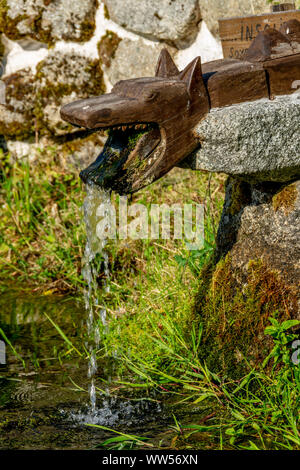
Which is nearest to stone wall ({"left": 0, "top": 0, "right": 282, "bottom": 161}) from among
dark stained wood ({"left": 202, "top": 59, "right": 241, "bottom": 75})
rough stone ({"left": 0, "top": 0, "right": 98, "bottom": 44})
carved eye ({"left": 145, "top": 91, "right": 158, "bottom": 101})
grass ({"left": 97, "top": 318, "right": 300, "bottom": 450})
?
rough stone ({"left": 0, "top": 0, "right": 98, "bottom": 44})

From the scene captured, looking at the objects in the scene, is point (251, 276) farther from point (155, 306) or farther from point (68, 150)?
point (68, 150)

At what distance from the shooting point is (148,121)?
193cm

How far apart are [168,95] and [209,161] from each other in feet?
0.84

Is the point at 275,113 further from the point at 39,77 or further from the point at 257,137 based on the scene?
the point at 39,77

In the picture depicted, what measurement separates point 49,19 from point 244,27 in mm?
2170

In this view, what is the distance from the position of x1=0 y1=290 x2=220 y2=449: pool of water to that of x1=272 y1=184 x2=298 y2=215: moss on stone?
2.55 ft

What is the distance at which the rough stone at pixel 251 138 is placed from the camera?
2.00 m

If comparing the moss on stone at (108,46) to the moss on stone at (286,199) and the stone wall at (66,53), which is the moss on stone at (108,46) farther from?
the moss on stone at (286,199)

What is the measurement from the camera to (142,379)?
8.34 ft

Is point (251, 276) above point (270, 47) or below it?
below

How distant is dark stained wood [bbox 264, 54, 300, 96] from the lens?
7.11ft

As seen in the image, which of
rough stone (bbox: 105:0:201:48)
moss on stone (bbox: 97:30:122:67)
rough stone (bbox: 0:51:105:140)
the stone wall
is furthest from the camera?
rough stone (bbox: 0:51:105:140)

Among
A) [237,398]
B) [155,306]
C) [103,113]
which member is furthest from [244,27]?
[237,398]

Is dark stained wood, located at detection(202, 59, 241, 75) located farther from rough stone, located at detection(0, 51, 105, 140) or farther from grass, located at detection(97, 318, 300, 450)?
rough stone, located at detection(0, 51, 105, 140)
